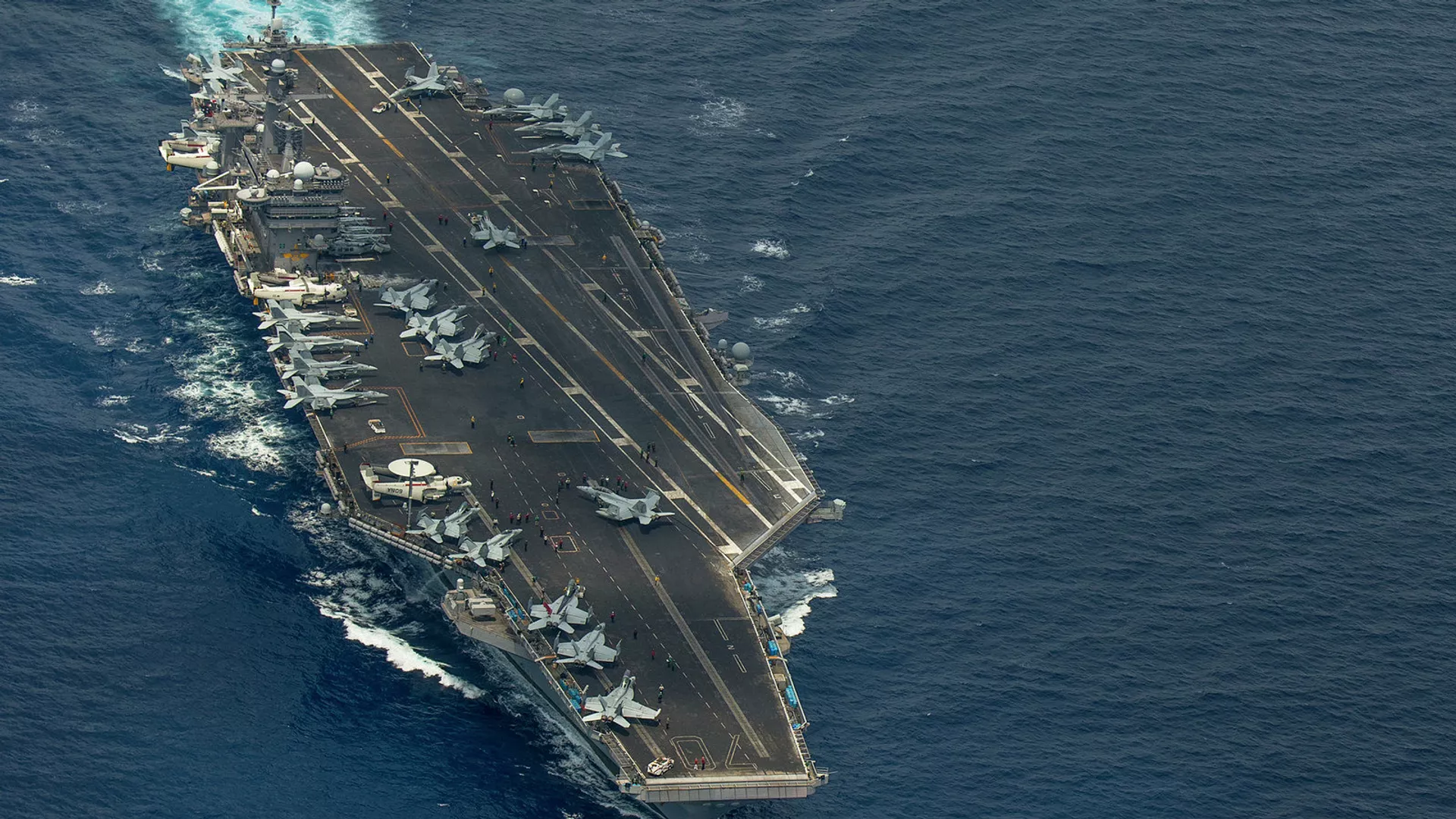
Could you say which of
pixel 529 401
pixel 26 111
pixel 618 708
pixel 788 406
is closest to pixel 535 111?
pixel 788 406

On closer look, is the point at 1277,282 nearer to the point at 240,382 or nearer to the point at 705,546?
the point at 705,546

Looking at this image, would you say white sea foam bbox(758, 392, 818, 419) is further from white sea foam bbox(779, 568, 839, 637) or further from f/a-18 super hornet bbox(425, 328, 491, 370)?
f/a-18 super hornet bbox(425, 328, 491, 370)

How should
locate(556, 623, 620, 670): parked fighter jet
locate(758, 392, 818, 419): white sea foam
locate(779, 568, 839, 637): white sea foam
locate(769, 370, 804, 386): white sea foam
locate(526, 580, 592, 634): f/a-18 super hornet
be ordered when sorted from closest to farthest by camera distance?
1. locate(556, 623, 620, 670): parked fighter jet
2. locate(526, 580, 592, 634): f/a-18 super hornet
3. locate(779, 568, 839, 637): white sea foam
4. locate(758, 392, 818, 419): white sea foam
5. locate(769, 370, 804, 386): white sea foam

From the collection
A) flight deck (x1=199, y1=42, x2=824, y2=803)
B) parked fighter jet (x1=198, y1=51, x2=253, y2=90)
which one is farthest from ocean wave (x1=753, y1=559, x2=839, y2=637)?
Answer: parked fighter jet (x1=198, y1=51, x2=253, y2=90)

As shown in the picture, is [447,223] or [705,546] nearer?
[705,546]

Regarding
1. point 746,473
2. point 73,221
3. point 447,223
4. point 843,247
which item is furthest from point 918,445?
point 73,221
